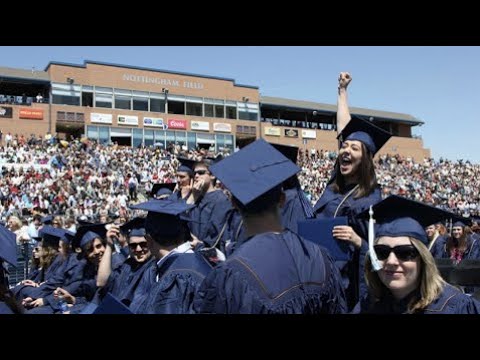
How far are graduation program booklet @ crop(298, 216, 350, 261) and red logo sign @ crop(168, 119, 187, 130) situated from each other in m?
42.8

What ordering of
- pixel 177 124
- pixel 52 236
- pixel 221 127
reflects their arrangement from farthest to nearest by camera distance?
pixel 221 127
pixel 177 124
pixel 52 236

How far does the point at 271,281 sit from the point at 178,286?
1.28 m

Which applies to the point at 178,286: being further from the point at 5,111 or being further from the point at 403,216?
the point at 5,111

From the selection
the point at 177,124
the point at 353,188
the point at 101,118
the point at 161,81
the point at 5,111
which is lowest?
the point at 353,188

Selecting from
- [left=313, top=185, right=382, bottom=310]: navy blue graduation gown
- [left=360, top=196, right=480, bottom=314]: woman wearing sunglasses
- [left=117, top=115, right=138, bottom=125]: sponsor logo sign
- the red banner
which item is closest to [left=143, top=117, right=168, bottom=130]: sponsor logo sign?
[left=117, top=115, right=138, bottom=125]: sponsor logo sign

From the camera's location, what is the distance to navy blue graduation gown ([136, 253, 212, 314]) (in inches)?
130

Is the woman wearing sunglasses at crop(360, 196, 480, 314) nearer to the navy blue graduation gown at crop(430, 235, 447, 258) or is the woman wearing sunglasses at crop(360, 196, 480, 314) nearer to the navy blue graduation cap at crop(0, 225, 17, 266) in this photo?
the navy blue graduation cap at crop(0, 225, 17, 266)

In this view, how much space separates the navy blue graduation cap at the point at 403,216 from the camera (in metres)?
2.93

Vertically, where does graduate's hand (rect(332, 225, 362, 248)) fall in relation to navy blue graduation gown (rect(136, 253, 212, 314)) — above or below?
above

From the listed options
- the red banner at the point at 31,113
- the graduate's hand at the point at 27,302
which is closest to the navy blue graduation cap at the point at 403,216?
the graduate's hand at the point at 27,302

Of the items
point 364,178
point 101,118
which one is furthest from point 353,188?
point 101,118

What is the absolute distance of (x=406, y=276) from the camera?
2.64m

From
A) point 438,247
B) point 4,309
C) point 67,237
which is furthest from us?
point 438,247

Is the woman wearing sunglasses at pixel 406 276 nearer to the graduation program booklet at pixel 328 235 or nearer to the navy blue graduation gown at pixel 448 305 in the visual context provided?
the navy blue graduation gown at pixel 448 305
